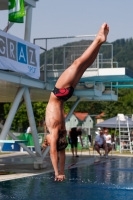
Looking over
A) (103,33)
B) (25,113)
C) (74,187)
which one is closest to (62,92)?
(103,33)

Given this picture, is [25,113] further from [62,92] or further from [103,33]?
[62,92]

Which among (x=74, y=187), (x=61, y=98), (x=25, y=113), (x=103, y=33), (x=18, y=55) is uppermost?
(x=18, y=55)

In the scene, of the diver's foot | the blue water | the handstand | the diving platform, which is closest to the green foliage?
the diving platform

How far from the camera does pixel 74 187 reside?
46.5 feet

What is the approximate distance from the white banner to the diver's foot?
33.1ft

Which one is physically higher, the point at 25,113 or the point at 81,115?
the point at 25,113

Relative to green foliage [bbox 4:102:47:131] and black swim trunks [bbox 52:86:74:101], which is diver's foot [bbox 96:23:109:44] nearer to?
black swim trunks [bbox 52:86:74:101]

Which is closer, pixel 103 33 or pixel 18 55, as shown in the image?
pixel 103 33

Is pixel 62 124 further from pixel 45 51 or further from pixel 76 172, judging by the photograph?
pixel 45 51

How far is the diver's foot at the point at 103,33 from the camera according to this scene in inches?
237

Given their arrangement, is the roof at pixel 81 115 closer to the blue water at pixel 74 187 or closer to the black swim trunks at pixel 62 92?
the blue water at pixel 74 187

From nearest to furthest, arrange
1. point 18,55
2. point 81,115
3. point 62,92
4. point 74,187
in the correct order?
point 62,92 < point 74,187 < point 18,55 < point 81,115

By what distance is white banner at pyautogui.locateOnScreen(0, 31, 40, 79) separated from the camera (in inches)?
638

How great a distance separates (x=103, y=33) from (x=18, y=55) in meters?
11.3
